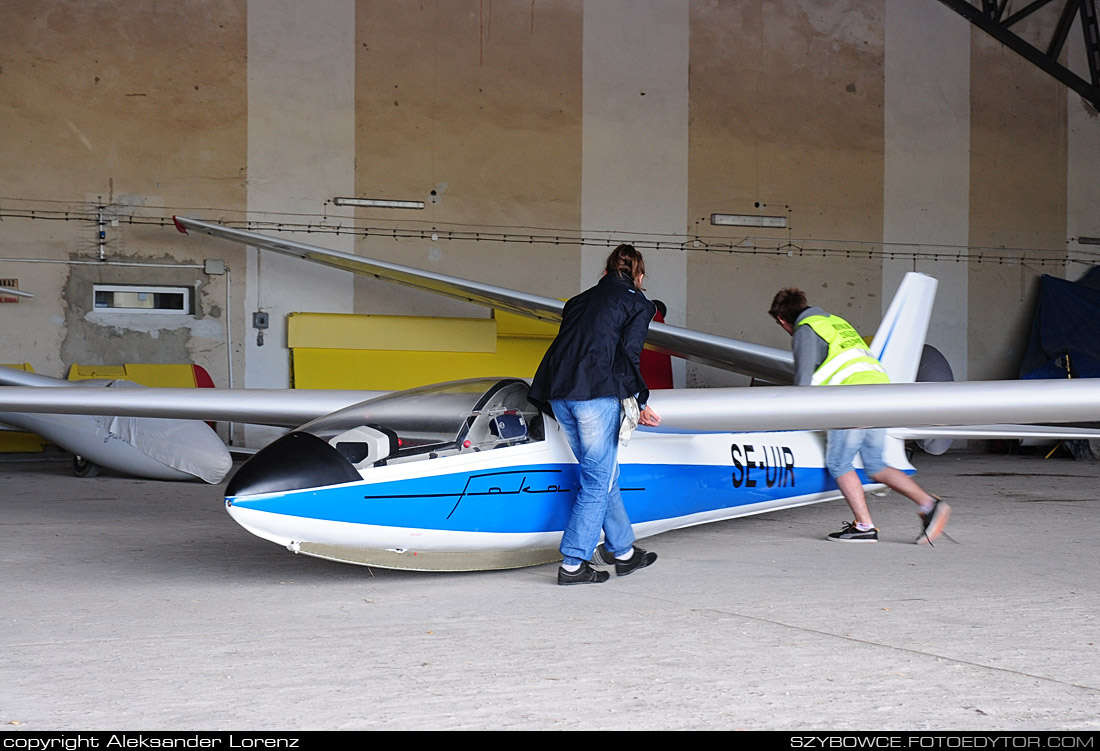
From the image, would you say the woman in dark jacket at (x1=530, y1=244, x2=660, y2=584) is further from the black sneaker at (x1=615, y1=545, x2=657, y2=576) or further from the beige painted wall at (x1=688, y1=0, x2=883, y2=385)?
the beige painted wall at (x1=688, y1=0, x2=883, y2=385)

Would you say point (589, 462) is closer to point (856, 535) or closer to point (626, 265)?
point (626, 265)

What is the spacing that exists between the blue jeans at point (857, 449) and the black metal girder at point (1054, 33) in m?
11.7

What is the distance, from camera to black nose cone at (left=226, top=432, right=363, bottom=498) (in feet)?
13.1

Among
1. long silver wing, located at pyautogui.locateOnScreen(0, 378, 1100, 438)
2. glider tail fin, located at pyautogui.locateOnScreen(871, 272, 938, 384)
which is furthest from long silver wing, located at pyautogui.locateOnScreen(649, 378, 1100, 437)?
glider tail fin, located at pyautogui.locateOnScreen(871, 272, 938, 384)

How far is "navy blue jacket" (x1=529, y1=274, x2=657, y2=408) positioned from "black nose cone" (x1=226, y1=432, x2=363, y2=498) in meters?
0.93

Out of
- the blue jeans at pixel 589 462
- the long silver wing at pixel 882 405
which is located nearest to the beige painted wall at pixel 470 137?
the long silver wing at pixel 882 405

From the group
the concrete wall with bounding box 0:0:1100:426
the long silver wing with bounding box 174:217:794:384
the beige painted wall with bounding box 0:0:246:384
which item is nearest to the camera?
the long silver wing with bounding box 174:217:794:384

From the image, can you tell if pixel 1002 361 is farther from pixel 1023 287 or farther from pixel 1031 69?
pixel 1031 69

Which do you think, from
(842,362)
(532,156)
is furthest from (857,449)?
(532,156)

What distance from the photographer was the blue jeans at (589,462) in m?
4.35

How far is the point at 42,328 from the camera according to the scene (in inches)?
457

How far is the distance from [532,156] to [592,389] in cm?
927

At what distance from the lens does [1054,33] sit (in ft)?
49.8

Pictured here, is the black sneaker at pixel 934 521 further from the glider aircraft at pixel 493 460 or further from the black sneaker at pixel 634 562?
the black sneaker at pixel 634 562
